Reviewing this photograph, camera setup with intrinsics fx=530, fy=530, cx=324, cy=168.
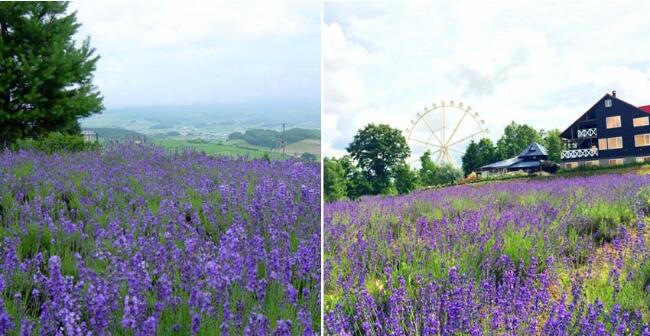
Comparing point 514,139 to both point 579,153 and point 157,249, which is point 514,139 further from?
point 157,249

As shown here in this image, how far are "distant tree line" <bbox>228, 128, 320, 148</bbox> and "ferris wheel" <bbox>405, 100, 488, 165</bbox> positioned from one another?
2.16 ft

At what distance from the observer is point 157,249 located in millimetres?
1737

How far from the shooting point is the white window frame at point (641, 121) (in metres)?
2.29

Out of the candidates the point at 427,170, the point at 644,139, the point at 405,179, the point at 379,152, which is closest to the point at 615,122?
the point at 644,139

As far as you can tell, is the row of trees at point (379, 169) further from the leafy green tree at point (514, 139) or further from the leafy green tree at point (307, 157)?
the leafy green tree at point (307, 157)

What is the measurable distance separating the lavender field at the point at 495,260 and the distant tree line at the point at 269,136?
650 mm

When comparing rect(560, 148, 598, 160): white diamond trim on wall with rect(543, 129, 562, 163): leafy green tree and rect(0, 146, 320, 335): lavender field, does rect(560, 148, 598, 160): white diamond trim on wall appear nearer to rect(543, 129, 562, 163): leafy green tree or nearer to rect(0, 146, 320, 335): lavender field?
rect(543, 129, 562, 163): leafy green tree

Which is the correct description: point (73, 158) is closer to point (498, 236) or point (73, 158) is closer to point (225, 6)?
point (225, 6)

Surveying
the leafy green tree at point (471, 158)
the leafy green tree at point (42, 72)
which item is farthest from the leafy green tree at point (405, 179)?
the leafy green tree at point (42, 72)

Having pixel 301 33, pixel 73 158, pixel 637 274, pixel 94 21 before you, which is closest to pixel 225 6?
pixel 301 33

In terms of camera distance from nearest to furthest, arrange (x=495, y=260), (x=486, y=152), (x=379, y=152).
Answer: (x=495, y=260) < (x=486, y=152) < (x=379, y=152)

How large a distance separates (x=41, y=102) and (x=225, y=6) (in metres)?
1.84

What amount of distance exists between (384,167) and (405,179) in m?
0.13

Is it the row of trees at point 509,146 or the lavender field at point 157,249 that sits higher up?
the row of trees at point 509,146
